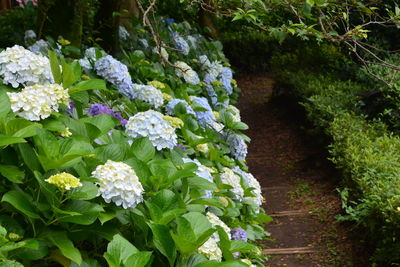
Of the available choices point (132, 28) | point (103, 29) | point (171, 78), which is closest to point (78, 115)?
point (171, 78)

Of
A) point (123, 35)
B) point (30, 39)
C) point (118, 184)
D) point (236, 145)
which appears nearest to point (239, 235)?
point (236, 145)

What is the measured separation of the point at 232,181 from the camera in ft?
Answer: 10.8

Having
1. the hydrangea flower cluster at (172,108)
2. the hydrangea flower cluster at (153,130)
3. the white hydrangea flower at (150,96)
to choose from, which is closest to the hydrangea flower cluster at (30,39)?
the white hydrangea flower at (150,96)

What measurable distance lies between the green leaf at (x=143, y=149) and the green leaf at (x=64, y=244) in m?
0.58

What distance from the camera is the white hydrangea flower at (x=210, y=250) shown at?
6.98 ft

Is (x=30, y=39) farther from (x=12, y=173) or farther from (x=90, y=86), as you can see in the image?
(x=12, y=173)

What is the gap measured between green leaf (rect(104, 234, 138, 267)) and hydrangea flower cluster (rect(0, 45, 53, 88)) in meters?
0.89

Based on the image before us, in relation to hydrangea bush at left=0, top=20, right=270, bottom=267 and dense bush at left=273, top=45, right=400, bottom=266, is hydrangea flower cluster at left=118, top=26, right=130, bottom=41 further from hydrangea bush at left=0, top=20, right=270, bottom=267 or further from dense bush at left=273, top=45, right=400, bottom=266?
hydrangea bush at left=0, top=20, right=270, bottom=267

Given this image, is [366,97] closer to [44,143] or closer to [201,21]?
[201,21]

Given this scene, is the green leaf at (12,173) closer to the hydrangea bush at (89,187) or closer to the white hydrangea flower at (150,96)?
the hydrangea bush at (89,187)

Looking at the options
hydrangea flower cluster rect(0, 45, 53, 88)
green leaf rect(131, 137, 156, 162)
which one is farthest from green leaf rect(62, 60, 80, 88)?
green leaf rect(131, 137, 156, 162)

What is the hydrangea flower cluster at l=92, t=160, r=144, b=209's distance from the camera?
1893 mm

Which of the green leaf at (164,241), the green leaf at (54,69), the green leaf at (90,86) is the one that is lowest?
the green leaf at (164,241)

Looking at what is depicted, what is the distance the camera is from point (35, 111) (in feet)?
6.95
